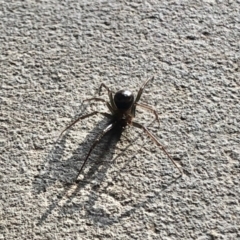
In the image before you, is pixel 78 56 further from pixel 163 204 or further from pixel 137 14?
pixel 163 204

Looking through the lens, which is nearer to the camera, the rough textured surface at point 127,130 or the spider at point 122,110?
the rough textured surface at point 127,130

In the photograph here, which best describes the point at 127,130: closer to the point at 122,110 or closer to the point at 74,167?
the point at 122,110

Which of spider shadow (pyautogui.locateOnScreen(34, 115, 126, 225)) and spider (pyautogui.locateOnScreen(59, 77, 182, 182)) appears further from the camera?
spider (pyautogui.locateOnScreen(59, 77, 182, 182))

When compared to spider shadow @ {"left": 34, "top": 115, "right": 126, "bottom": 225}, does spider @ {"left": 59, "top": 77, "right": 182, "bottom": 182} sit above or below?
above

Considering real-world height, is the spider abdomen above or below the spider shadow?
above
